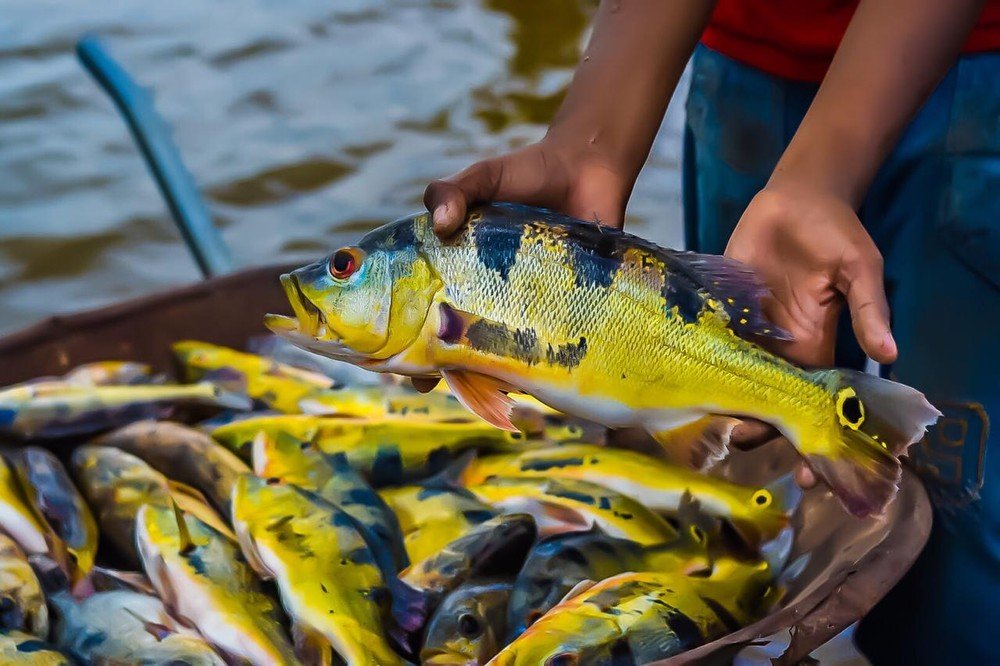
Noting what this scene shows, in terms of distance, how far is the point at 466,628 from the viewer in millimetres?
1727

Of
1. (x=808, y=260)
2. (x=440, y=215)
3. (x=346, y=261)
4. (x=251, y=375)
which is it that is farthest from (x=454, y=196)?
(x=251, y=375)

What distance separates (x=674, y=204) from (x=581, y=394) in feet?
12.4

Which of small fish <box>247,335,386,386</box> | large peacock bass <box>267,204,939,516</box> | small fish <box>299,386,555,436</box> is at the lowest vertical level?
small fish <box>299,386,555,436</box>

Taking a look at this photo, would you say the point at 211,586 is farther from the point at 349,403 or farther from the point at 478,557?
the point at 349,403

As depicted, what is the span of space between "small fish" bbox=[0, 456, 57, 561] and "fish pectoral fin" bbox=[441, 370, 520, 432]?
939mm

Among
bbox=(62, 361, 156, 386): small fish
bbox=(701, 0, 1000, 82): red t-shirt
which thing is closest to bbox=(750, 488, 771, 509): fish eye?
bbox=(701, 0, 1000, 82): red t-shirt

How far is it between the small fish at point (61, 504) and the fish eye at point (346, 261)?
2.86ft

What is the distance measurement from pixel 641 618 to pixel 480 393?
45 cm

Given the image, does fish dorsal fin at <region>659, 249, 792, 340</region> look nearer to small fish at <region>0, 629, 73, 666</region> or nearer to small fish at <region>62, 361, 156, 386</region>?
small fish at <region>0, 629, 73, 666</region>

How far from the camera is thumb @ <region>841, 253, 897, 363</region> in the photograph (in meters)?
1.34

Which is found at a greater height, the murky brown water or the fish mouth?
the murky brown water

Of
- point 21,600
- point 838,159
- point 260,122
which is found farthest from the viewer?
point 260,122

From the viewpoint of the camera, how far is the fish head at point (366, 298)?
144 centimetres

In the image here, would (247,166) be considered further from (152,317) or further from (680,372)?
(680,372)
